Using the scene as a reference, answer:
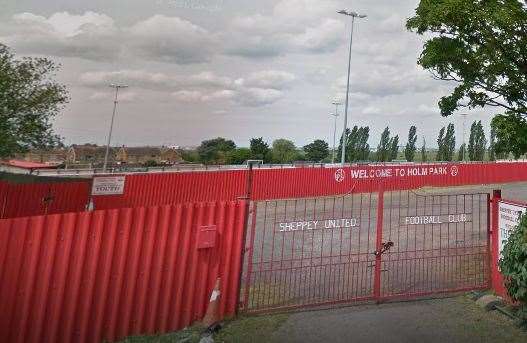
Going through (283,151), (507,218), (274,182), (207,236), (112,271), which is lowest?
(112,271)

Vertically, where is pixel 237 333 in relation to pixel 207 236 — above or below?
below

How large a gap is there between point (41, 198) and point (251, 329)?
37.3ft

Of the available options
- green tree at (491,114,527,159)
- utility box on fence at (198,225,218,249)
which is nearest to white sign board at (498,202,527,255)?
green tree at (491,114,527,159)

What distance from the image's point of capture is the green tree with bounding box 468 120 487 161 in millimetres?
78631

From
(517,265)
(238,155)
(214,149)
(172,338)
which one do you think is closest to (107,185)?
(172,338)

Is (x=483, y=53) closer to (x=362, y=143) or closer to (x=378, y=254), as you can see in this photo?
(x=378, y=254)

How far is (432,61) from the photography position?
749 centimetres

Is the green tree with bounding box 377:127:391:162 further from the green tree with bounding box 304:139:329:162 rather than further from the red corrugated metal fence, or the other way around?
the red corrugated metal fence

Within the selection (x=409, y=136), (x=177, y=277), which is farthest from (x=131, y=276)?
(x=409, y=136)

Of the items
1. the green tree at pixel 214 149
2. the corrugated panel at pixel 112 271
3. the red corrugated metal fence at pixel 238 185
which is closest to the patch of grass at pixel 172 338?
the corrugated panel at pixel 112 271

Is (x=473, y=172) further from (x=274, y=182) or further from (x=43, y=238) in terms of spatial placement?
(x=43, y=238)

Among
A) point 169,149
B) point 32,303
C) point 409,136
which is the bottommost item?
point 32,303

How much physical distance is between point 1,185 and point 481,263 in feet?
44.6

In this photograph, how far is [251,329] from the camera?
5457 mm
